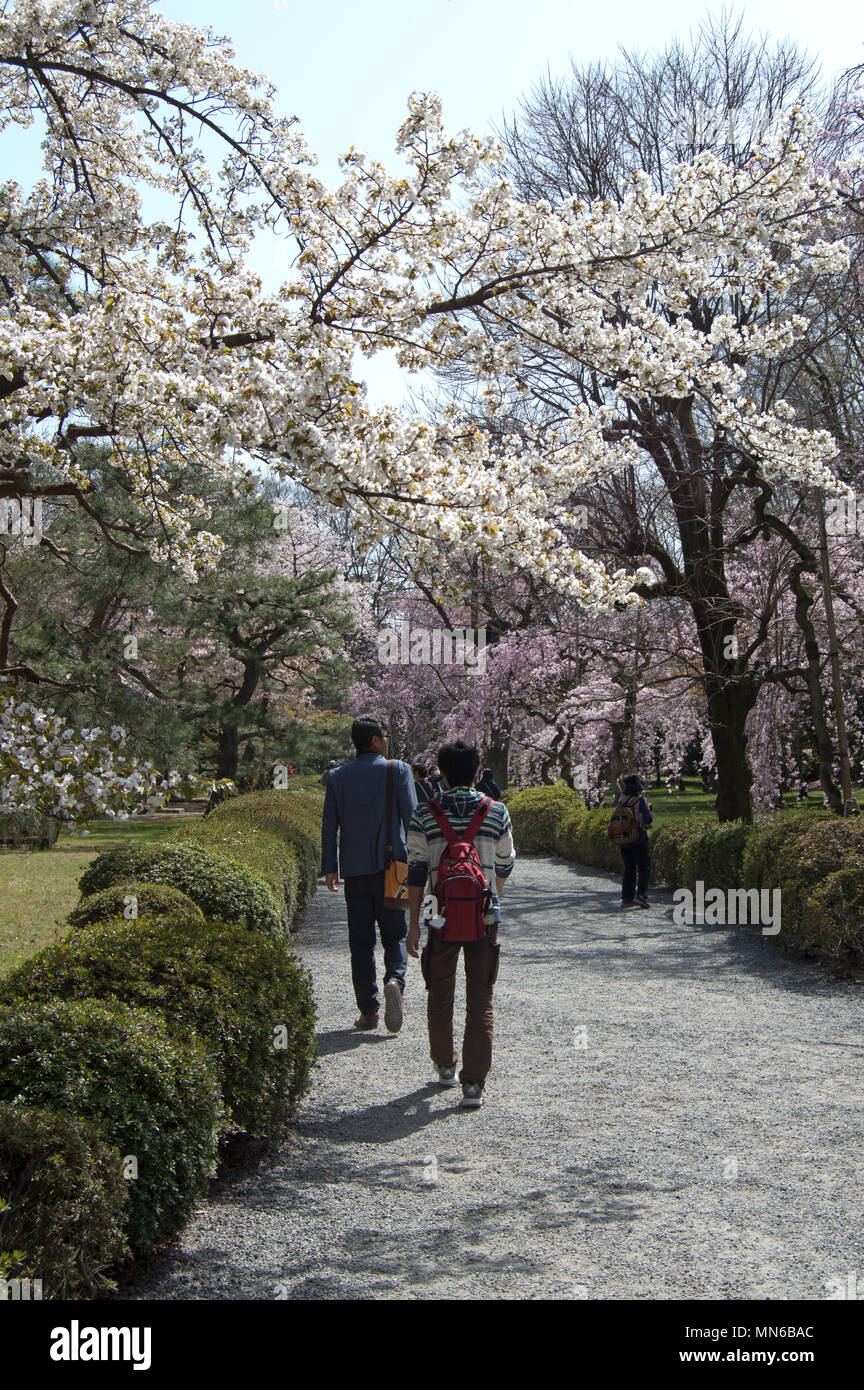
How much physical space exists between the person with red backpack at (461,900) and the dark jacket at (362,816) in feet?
3.91

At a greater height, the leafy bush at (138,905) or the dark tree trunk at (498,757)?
the dark tree trunk at (498,757)

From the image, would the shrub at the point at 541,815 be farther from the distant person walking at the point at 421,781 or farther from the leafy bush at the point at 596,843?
the distant person walking at the point at 421,781

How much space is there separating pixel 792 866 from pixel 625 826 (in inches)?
123

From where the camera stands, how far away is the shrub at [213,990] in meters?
4.25

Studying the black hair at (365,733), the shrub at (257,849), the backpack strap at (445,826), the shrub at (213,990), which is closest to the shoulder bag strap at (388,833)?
the black hair at (365,733)

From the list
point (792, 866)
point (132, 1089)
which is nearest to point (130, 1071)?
point (132, 1089)

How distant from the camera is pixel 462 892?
5.13m

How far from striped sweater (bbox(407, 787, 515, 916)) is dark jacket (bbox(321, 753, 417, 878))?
122 centimetres

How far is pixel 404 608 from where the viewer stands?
30734mm

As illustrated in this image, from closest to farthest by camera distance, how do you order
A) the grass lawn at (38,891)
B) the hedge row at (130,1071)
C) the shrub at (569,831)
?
the hedge row at (130,1071)
the grass lawn at (38,891)
the shrub at (569,831)

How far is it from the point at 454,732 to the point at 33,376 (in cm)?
2201

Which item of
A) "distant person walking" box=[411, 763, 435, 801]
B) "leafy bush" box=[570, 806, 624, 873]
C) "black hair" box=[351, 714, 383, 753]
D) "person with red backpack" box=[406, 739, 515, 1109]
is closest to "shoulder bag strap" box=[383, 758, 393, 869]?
"black hair" box=[351, 714, 383, 753]

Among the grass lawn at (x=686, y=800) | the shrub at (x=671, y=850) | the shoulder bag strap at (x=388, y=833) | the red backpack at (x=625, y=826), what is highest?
the shoulder bag strap at (x=388, y=833)

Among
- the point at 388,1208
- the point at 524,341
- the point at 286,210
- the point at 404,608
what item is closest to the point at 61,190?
the point at 286,210
